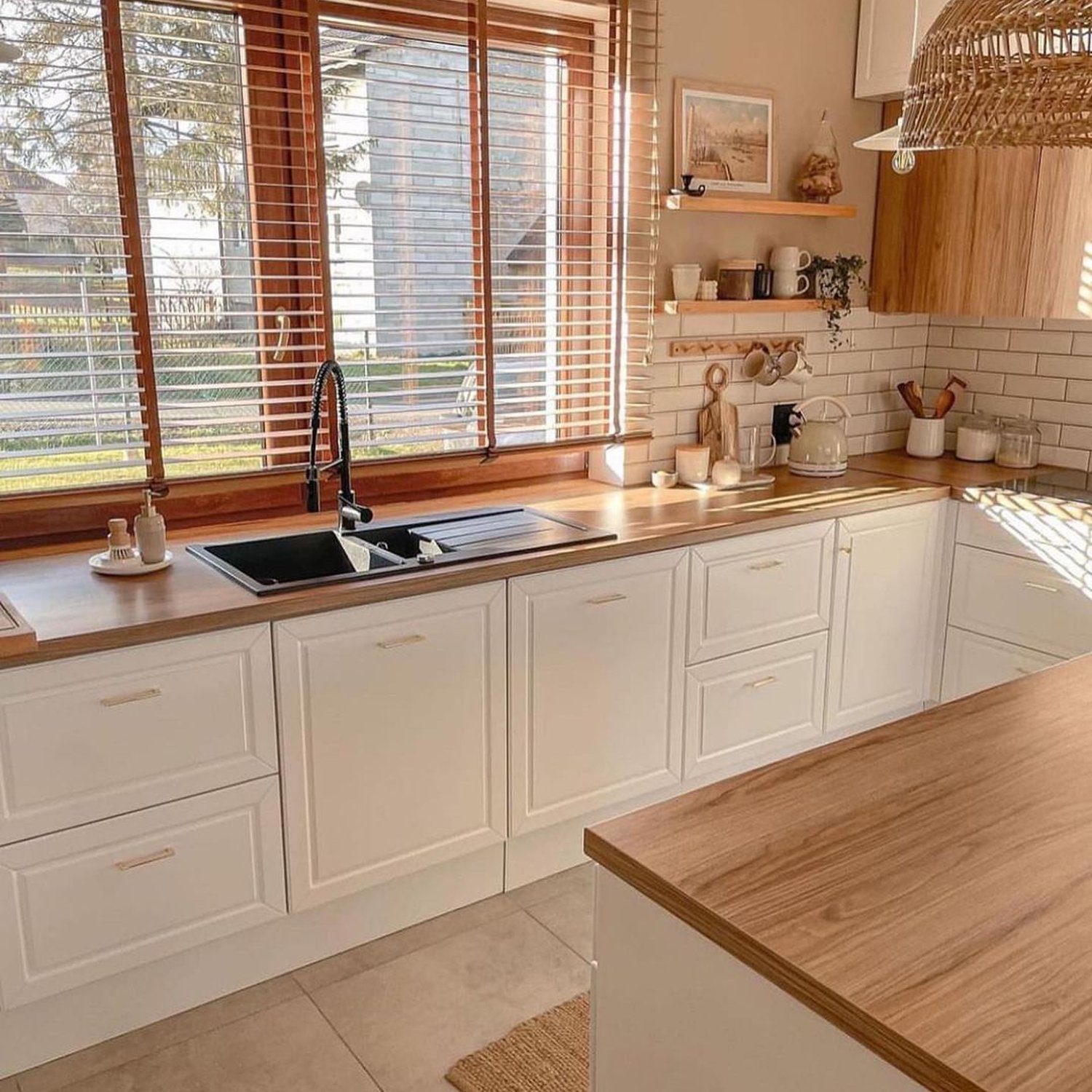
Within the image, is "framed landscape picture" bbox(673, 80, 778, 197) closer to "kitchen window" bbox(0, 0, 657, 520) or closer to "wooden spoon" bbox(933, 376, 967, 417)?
"kitchen window" bbox(0, 0, 657, 520)

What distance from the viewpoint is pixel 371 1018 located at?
7.95ft

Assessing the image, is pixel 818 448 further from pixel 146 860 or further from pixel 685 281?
pixel 146 860

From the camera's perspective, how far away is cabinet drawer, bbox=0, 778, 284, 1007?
215cm

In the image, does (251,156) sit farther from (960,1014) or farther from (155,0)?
(960,1014)

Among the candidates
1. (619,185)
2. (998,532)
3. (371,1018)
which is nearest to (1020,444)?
(998,532)

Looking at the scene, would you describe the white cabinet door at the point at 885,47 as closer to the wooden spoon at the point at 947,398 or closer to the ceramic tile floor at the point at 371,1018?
the wooden spoon at the point at 947,398

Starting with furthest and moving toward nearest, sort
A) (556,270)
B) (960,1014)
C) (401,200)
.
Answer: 1. (556,270)
2. (401,200)
3. (960,1014)

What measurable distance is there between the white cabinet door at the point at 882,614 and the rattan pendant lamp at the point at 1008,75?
205cm

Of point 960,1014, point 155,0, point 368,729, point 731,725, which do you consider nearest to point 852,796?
point 960,1014

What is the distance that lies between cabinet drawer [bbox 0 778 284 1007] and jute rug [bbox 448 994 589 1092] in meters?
0.55

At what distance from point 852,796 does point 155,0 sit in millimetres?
2331

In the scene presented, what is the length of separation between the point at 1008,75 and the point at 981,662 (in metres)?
2.64

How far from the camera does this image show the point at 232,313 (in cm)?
282

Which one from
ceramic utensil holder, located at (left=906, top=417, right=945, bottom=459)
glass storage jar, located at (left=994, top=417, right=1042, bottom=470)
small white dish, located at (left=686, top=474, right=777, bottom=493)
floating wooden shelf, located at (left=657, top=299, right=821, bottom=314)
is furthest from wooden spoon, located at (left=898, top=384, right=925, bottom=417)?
small white dish, located at (left=686, top=474, right=777, bottom=493)
